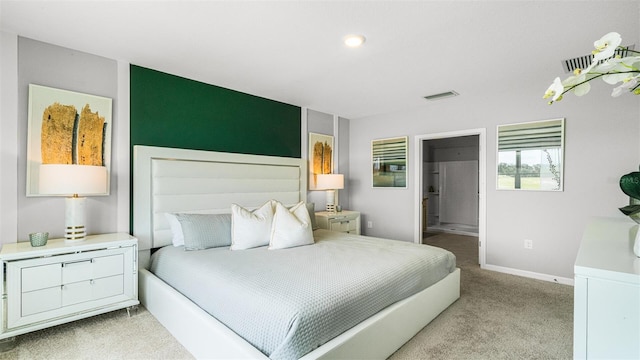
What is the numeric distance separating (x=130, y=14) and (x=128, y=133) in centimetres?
119

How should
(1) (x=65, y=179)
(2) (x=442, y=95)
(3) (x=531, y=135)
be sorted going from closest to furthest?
(1) (x=65, y=179)
(3) (x=531, y=135)
(2) (x=442, y=95)

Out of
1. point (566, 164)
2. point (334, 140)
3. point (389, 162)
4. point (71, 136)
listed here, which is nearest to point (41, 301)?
point (71, 136)

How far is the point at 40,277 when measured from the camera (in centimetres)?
210

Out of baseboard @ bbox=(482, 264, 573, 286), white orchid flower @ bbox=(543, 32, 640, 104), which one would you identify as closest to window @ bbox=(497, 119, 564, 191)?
baseboard @ bbox=(482, 264, 573, 286)

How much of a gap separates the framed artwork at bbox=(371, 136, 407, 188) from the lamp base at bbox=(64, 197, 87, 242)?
3.92 metres

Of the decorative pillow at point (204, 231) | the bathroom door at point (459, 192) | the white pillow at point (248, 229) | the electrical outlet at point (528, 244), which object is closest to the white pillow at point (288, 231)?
the white pillow at point (248, 229)

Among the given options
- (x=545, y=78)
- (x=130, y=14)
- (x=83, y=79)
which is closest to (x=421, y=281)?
(x=545, y=78)

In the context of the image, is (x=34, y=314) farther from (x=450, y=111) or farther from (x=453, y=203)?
(x=453, y=203)

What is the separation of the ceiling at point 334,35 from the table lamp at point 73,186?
1.06 meters

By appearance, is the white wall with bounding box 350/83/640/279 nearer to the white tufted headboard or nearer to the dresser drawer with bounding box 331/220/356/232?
the dresser drawer with bounding box 331/220/356/232

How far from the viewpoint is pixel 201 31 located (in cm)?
227

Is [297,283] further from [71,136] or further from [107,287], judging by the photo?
[71,136]

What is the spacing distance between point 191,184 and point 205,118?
798mm

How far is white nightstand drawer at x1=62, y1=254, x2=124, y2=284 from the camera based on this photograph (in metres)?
2.20
